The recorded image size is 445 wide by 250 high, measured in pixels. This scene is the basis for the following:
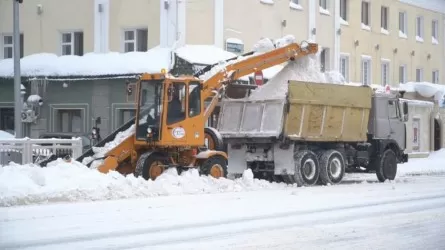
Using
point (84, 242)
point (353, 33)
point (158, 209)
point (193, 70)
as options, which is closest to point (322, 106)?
point (193, 70)

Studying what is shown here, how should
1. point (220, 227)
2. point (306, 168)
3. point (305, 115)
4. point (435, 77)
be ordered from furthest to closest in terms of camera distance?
point (435, 77)
point (306, 168)
point (305, 115)
point (220, 227)

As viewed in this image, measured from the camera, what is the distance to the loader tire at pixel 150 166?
779 inches

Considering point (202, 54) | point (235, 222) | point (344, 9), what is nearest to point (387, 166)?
point (202, 54)

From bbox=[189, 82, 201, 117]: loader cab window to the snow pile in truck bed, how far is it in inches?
98.6

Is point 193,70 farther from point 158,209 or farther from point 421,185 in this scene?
point 158,209

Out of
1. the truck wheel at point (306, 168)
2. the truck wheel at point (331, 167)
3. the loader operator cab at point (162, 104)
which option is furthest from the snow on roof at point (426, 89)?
the loader operator cab at point (162, 104)

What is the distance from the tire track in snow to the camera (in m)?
11.4

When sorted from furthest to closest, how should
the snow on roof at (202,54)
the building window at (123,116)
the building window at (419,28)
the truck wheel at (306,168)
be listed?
the building window at (419,28) → the building window at (123,116) → the snow on roof at (202,54) → the truck wheel at (306,168)

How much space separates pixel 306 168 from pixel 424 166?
13508 millimetres

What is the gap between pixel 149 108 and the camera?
2045 centimetres

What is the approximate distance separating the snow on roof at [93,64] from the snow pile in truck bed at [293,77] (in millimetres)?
5998

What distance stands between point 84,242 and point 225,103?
479 inches

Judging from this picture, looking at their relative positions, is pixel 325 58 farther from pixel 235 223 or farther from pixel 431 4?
pixel 235 223

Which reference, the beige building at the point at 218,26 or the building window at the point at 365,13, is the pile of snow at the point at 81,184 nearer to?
the beige building at the point at 218,26
